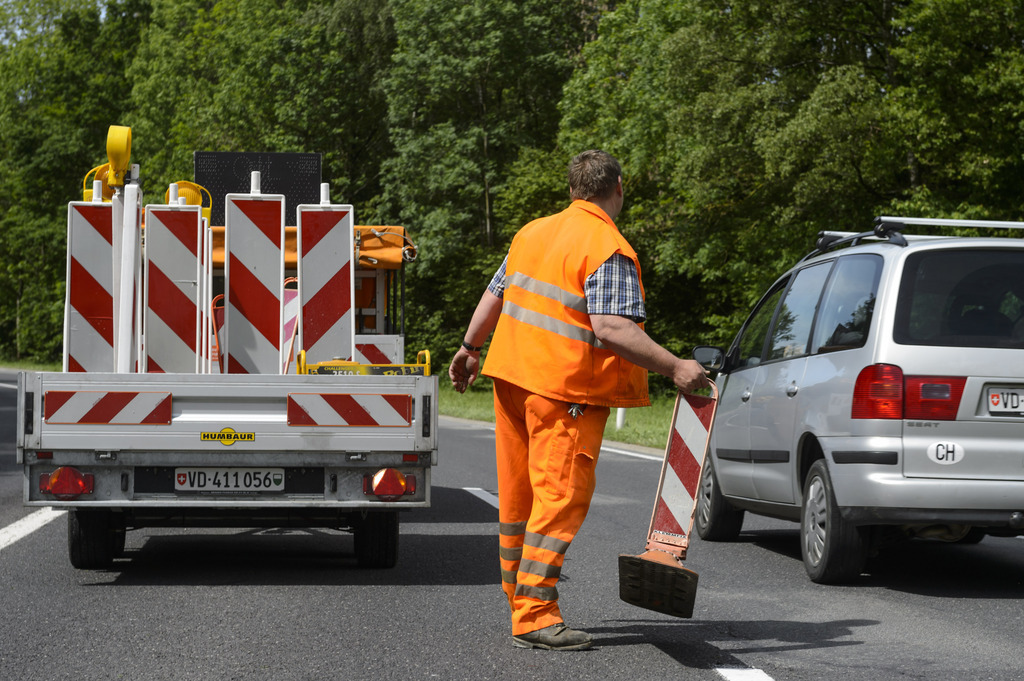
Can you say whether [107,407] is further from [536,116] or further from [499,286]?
[536,116]

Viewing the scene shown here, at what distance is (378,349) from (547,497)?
522 cm

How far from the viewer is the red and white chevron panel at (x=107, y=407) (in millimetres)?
6867

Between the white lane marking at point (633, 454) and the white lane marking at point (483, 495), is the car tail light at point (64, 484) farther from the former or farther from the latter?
the white lane marking at point (633, 454)

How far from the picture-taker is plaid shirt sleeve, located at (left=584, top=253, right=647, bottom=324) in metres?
5.31

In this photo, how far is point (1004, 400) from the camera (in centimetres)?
691

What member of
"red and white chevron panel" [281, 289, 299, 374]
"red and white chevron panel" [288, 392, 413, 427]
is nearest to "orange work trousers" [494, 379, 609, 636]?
"red and white chevron panel" [288, 392, 413, 427]

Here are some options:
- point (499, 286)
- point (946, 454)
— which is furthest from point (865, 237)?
point (499, 286)

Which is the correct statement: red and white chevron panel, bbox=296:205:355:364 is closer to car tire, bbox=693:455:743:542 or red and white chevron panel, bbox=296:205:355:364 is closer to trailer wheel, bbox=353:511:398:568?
trailer wheel, bbox=353:511:398:568

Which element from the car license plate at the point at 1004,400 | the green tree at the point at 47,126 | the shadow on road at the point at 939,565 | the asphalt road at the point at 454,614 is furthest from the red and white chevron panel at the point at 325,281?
the green tree at the point at 47,126

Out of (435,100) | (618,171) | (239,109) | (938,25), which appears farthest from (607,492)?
(239,109)

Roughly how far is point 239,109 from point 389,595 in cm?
5086

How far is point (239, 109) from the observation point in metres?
55.5

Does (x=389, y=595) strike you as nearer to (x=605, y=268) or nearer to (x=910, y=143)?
(x=605, y=268)

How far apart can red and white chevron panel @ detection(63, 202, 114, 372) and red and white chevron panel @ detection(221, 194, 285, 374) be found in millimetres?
706
